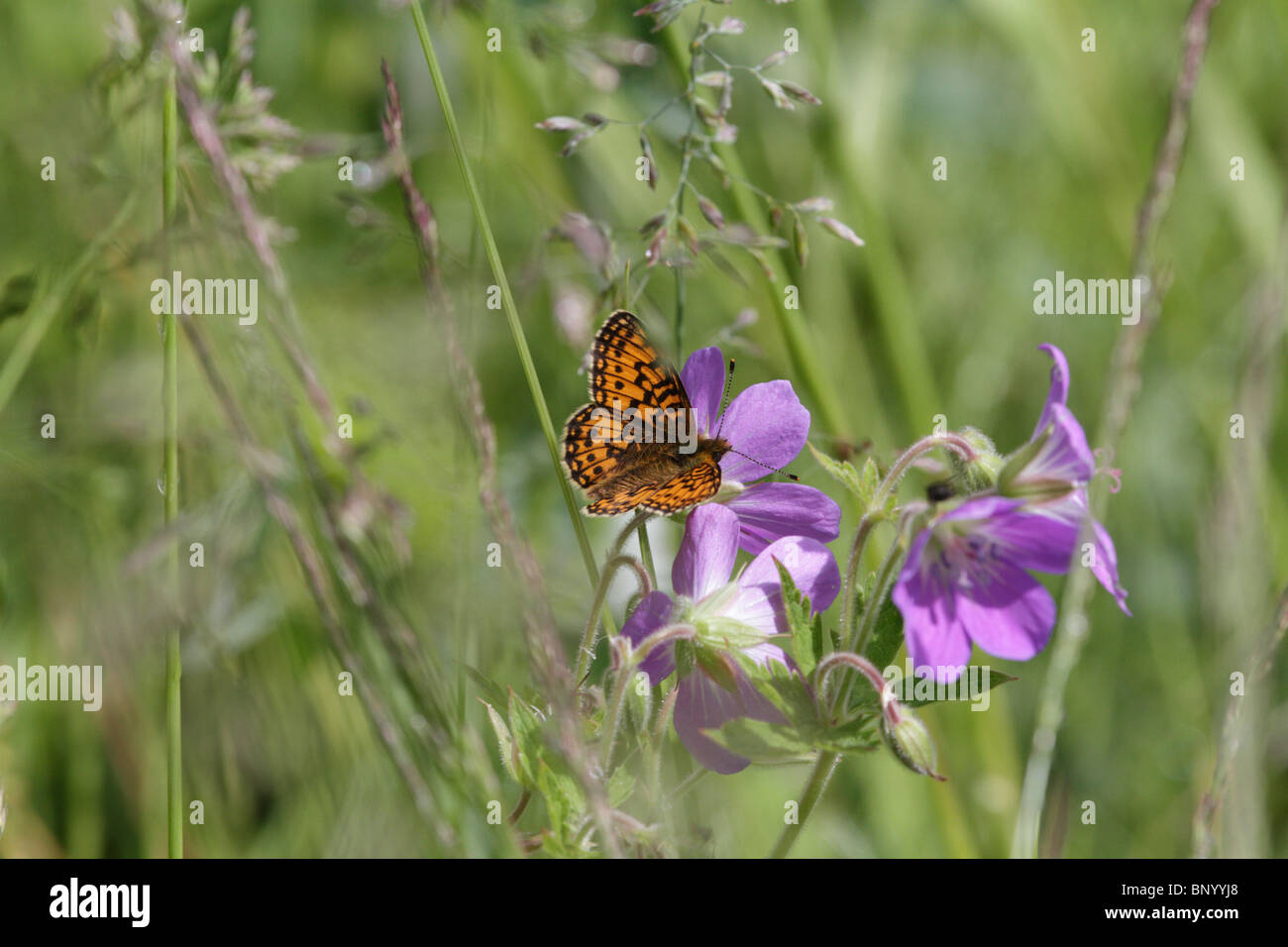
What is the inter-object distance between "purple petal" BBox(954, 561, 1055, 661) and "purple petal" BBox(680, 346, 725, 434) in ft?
1.57

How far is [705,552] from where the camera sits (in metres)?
1.33

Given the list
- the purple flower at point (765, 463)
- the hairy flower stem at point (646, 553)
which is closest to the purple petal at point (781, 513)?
the purple flower at point (765, 463)

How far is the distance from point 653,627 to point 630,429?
14.9 inches

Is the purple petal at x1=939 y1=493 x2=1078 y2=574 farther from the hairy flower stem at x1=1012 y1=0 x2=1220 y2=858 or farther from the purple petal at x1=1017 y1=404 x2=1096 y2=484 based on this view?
the hairy flower stem at x1=1012 y1=0 x2=1220 y2=858

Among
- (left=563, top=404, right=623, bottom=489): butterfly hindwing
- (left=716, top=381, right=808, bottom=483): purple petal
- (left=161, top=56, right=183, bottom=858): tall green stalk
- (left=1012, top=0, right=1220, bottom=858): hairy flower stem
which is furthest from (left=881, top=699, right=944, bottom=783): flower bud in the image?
(left=161, top=56, right=183, bottom=858): tall green stalk

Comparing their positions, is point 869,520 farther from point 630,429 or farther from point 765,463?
point 630,429

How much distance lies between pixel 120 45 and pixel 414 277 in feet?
4.34

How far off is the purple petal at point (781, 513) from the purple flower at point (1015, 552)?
187 mm

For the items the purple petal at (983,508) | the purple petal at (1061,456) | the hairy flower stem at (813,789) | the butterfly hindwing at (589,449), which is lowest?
the hairy flower stem at (813,789)

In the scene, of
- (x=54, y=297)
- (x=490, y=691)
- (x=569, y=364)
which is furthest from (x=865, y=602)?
(x=54, y=297)

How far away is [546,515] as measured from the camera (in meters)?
2.64

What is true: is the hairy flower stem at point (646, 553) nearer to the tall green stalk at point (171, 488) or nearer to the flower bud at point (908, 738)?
the flower bud at point (908, 738)

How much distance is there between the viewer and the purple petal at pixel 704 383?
1.48 m
